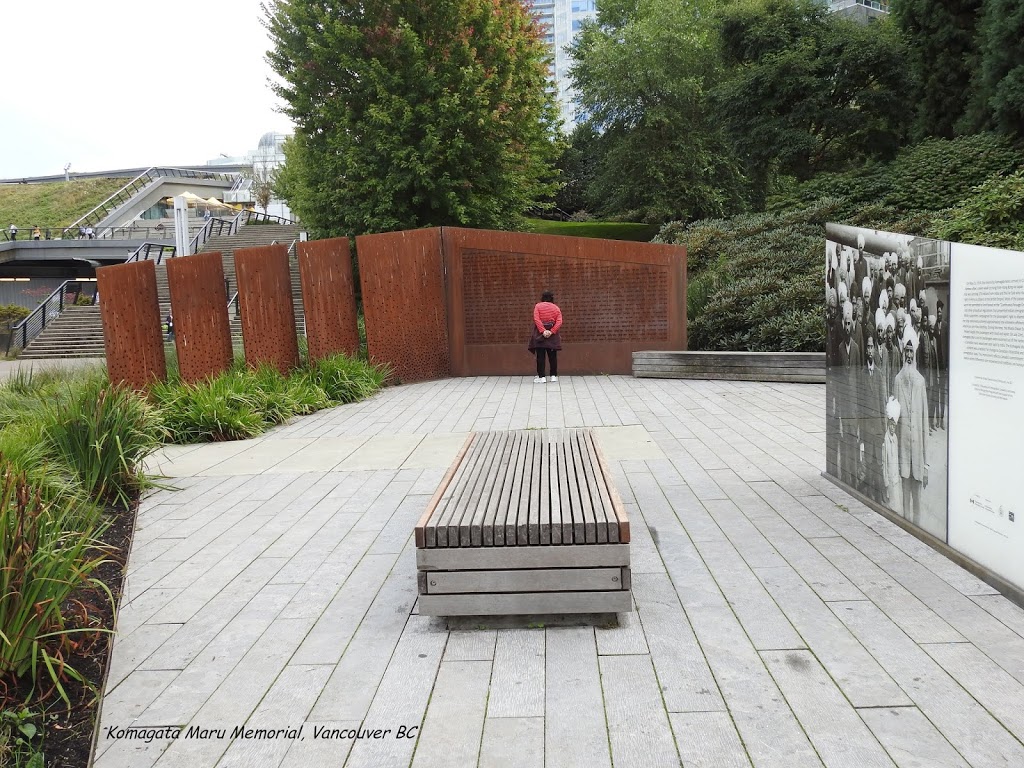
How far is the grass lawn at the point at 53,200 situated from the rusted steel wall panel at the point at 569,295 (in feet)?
201

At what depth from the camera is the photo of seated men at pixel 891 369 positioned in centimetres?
470

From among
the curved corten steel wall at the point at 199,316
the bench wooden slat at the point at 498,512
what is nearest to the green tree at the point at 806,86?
the curved corten steel wall at the point at 199,316

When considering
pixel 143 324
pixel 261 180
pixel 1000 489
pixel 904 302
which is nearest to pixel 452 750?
pixel 1000 489

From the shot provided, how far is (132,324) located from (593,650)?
28.8ft

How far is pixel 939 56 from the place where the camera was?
26.3m

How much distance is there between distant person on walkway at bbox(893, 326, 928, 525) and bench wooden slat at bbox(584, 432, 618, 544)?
71.3 inches

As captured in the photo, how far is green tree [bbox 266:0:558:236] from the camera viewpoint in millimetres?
20188

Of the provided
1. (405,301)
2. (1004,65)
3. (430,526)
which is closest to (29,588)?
(430,526)

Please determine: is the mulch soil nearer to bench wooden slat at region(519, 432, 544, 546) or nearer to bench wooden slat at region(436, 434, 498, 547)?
bench wooden slat at region(436, 434, 498, 547)

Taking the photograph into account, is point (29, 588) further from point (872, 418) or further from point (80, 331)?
point (80, 331)

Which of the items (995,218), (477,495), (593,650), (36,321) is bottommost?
(593,650)

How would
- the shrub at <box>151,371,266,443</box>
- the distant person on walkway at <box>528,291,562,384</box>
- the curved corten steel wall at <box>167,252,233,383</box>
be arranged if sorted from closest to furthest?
the shrub at <box>151,371,266,443</box> → the curved corten steel wall at <box>167,252,233,383</box> → the distant person on walkway at <box>528,291,562,384</box>

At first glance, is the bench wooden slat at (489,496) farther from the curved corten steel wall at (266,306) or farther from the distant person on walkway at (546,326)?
the distant person on walkway at (546,326)

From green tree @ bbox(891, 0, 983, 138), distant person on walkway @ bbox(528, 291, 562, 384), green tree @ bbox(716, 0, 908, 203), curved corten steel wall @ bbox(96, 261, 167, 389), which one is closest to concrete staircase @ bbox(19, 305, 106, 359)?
curved corten steel wall @ bbox(96, 261, 167, 389)
